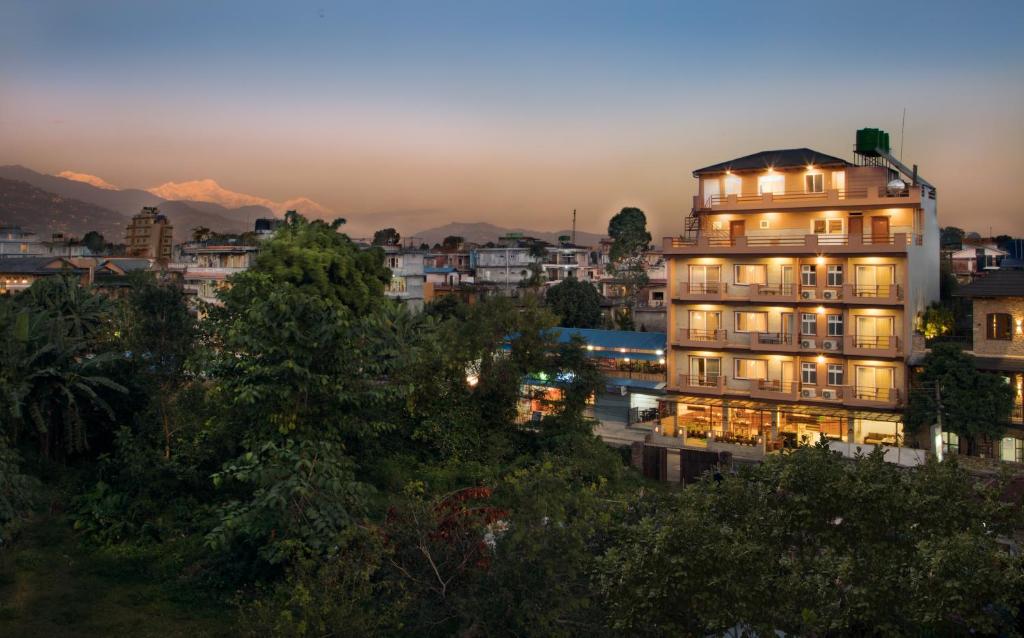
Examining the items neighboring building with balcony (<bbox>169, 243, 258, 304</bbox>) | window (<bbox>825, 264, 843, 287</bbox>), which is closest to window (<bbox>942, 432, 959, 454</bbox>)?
window (<bbox>825, 264, 843, 287</bbox>)

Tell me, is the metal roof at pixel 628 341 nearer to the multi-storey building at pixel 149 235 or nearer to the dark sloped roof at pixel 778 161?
the dark sloped roof at pixel 778 161

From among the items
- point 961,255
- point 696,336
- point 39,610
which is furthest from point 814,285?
point 961,255

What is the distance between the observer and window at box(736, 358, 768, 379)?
1179 inches

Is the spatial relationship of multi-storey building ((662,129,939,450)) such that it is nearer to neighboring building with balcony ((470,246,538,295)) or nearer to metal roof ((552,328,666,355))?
metal roof ((552,328,666,355))

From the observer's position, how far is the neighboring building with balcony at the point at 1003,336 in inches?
993

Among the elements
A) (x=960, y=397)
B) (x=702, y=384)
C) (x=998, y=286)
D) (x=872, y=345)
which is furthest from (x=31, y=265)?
(x=998, y=286)

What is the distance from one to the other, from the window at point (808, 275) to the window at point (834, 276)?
0.40m

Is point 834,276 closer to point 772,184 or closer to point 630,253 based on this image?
point 772,184

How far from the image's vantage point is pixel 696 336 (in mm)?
31188

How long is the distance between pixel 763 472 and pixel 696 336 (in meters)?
21.3

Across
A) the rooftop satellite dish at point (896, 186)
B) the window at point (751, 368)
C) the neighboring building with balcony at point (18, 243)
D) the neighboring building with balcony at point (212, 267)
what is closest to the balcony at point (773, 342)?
the window at point (751, 368)

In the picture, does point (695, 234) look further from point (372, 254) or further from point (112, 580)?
point (112, 580)

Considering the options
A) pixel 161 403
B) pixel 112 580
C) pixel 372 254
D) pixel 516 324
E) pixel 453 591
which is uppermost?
pixel 372 254

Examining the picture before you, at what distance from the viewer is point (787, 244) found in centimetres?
2934
